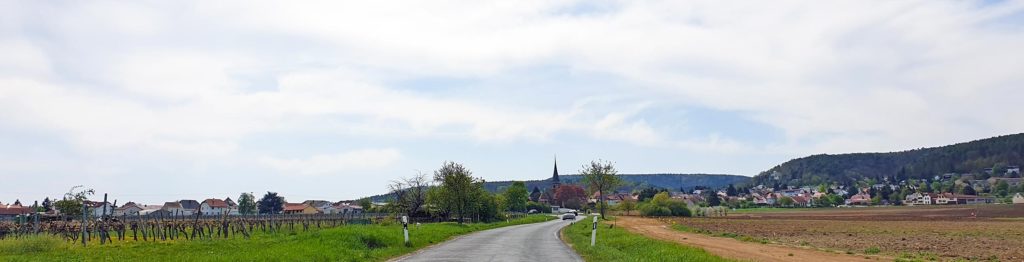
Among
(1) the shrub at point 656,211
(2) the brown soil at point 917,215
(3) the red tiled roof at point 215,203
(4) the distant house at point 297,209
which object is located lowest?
(2) the brown soil at point 917,215

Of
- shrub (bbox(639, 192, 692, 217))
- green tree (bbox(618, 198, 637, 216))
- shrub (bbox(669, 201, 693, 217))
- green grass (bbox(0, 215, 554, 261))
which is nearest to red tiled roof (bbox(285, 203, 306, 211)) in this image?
green tree (bbox(618, 198, 637, 216))

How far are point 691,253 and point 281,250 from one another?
42.8ft

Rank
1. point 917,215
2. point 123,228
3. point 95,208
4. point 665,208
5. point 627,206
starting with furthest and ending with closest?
point 627,206, point 665,208, point 917,215, point 95,208, point 123,228

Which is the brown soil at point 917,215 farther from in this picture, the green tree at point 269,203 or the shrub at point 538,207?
the green tree at point 269,203

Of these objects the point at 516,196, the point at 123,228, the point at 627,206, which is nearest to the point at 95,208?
the point at 123,228

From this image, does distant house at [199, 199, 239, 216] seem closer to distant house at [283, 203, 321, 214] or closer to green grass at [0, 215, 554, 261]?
distant house at [283, 203, 321, 214]

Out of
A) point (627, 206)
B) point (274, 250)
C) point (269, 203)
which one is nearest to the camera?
point (274, 250)

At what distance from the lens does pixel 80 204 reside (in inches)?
3027

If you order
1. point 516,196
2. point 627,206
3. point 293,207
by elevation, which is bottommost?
point 627,206

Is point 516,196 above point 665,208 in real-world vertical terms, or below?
above

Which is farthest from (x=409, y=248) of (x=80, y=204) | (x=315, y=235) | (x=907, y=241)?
(x=80, y=204)

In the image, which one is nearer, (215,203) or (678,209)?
(678,209)

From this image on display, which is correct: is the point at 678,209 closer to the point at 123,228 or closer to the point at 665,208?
the point at 665,208

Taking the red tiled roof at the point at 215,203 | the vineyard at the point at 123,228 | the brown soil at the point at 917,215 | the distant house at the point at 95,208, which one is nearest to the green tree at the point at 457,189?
the vineyard at the point at 123,228
